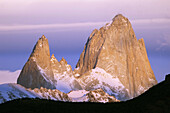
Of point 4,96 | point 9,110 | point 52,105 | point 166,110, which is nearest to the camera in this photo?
point 166,110

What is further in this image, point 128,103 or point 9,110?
point 128,103

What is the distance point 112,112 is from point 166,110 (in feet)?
26.3

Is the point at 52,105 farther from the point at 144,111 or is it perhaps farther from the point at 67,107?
the point at 144,111

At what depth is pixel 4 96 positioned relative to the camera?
625ft

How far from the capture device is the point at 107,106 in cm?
6662

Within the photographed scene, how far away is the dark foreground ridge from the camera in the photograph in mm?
60781

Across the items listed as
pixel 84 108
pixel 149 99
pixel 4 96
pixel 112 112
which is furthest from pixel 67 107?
pixel 4 96

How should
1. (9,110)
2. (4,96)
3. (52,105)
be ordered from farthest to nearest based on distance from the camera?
(4,96), (52,105), (9,110)

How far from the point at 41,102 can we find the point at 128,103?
14.6 meters

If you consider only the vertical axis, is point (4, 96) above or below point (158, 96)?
above

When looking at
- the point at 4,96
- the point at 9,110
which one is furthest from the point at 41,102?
the point at 4,96

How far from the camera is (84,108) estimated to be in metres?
65.2

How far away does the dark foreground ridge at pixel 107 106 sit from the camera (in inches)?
2393

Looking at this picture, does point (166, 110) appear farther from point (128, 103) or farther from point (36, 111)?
point (36, 111)
